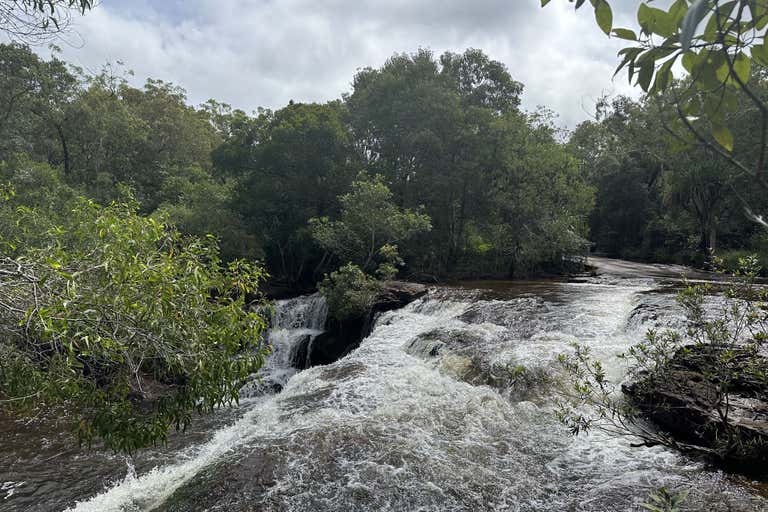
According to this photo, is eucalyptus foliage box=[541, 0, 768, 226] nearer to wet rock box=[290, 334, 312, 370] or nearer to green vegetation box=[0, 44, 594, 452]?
green vegetation box=[0, 44, 594, 452]

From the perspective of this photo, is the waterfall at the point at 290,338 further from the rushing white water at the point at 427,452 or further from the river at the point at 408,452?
the rushing white water at the point at 427,452

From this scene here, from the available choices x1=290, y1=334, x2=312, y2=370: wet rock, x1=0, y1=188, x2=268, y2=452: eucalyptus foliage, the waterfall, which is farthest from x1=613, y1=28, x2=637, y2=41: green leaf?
x1=290, y1=334, x2=312, y2=370: wet rock

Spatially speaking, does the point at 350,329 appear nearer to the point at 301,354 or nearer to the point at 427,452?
the point at 301,354

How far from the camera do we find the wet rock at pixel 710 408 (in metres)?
4.27

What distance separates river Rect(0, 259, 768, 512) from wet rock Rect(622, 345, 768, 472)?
1.16ft

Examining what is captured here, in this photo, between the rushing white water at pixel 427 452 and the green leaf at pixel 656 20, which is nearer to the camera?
the green leaf at pixel 656 20

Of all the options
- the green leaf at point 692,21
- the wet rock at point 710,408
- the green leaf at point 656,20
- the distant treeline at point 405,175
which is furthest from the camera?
the distant treeline at point 405,175

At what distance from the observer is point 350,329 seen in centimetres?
1345

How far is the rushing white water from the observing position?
14.6 feet

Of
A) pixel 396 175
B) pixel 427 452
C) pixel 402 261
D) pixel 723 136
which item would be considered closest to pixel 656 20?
pixel 723 136

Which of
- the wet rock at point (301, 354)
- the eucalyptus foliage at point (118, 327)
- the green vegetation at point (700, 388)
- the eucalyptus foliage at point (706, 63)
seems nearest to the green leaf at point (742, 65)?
the eucalyptus foliage at point (706, 63)

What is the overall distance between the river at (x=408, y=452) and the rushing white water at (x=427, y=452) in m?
0.02

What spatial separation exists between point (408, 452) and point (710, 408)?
345 centimetres

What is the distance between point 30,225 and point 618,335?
15339 mm
